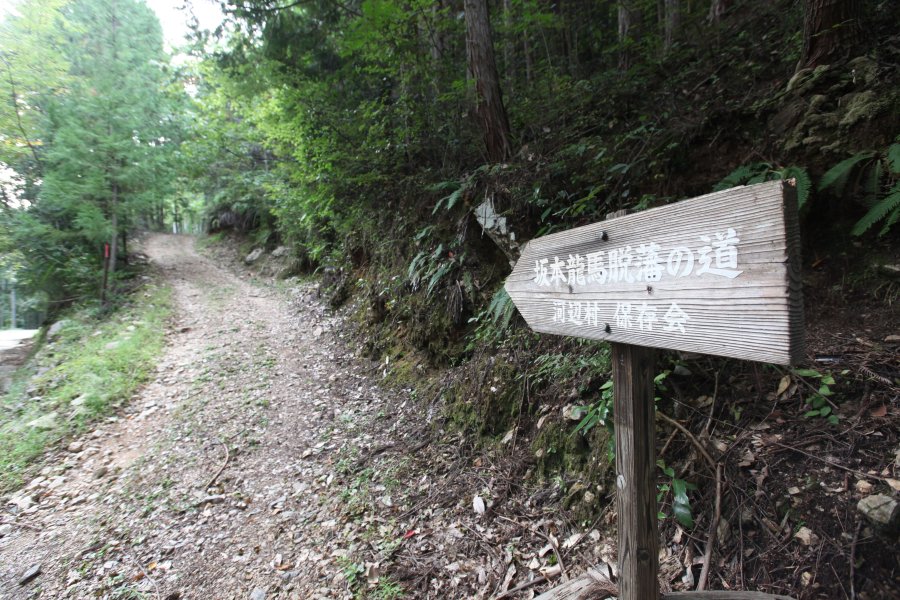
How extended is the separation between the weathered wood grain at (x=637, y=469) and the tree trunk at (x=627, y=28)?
19.9ft

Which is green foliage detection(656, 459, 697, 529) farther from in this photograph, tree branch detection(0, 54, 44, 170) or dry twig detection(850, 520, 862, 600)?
tree branch detection(0, 54, 44, 170)

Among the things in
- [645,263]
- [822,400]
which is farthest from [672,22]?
[645,263]

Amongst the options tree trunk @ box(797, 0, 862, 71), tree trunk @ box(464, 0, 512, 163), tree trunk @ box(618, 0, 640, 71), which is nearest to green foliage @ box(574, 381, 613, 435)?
tree trunk @ box(797, 0, 862, 71)

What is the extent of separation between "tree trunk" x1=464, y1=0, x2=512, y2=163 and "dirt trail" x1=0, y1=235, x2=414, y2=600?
13.1ft

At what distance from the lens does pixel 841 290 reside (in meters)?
2.71

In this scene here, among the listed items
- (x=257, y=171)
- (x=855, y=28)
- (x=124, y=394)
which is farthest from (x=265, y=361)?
(x=257, y=171)

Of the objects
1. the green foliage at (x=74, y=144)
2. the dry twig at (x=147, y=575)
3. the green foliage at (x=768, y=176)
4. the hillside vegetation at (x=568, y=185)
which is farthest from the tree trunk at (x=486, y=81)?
the green foliage at (x=74, y=144)

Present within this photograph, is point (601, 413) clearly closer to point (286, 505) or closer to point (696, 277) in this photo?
point (696, 277)

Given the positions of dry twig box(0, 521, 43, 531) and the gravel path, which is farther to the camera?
dry twig box(0, 521, 43, 531)

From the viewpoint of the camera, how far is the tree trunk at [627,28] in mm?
6090

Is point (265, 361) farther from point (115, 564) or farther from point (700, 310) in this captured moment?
point (700, 310)

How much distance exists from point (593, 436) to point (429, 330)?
3151mm

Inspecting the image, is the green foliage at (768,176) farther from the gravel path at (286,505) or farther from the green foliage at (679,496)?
the gravel path at (286,505)

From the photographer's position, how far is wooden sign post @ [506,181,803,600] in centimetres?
102
